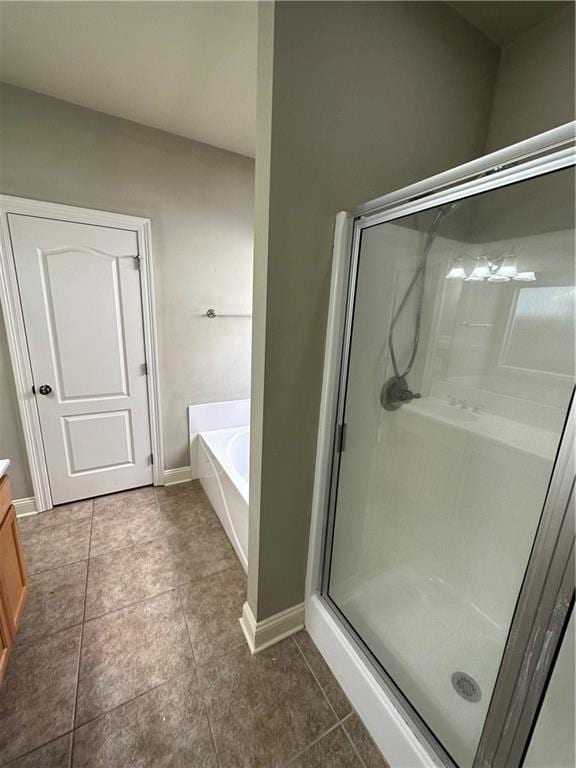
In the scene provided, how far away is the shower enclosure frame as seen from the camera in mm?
659

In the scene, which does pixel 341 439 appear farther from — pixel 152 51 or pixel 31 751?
pixel 152 51

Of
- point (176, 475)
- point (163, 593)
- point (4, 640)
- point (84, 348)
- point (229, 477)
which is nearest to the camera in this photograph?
point (4, 640)

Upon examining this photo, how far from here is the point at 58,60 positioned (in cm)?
148

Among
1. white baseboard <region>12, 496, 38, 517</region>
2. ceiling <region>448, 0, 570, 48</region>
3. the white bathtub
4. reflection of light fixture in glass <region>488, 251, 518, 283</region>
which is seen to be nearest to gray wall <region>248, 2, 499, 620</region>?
ceiling <region>448, 0, 570, 48</region>

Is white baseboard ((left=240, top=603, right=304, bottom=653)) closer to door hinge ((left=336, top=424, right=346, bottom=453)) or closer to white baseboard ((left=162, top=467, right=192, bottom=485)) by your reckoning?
door hinge ((left=336, top=424, right=346, bottom=453))

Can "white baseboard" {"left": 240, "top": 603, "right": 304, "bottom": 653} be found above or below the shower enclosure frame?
below

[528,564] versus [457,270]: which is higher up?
[457,270]

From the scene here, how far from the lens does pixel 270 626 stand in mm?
1366

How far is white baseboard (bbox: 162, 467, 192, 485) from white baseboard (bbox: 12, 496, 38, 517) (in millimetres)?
865

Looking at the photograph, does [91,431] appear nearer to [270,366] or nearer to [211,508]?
[211,508]

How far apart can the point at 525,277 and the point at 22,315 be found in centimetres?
270

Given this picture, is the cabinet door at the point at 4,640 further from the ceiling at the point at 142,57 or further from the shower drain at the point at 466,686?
the ceiling at the point at 142,57

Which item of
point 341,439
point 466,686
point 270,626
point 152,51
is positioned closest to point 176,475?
point 270,626

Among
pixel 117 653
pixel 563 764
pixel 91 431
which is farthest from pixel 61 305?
pixel 563 764
